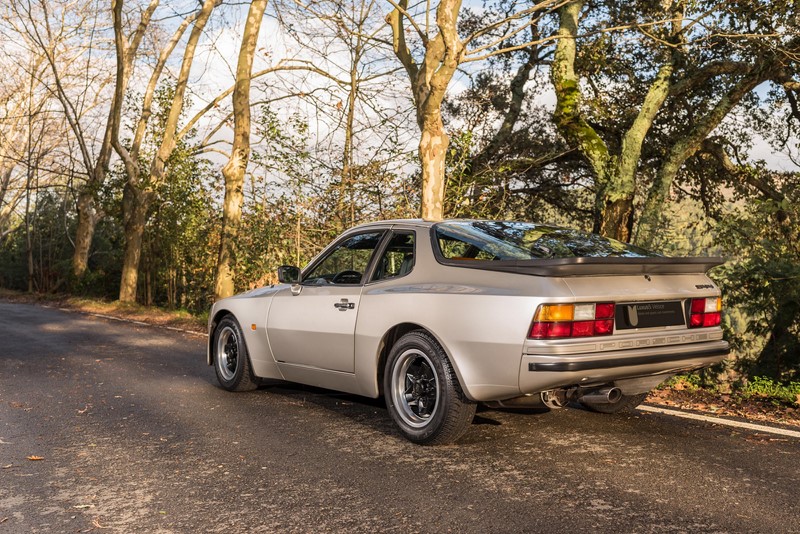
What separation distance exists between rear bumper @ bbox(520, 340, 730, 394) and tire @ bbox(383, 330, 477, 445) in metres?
0.53

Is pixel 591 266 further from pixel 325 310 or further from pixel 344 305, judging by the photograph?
pixel 325 310

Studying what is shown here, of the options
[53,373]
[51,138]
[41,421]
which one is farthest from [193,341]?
[51,138]

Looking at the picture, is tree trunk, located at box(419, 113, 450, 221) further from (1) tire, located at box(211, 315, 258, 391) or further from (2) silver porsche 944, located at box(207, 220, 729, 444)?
(2) silver porsche 944, located at box(207, 220, 729, 444)

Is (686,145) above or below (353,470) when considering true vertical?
above

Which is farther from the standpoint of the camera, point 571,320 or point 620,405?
point 620,405

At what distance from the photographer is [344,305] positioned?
626 centimetres

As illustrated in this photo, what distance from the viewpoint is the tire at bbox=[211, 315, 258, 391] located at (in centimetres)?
756

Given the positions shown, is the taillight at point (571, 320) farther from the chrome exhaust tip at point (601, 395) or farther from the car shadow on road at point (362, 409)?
the car shadow on road at point (362, 409)

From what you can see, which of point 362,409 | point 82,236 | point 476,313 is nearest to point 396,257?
point 476,313

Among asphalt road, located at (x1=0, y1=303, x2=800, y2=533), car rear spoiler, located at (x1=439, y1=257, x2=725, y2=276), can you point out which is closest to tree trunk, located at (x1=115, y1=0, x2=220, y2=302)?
asphalt road, located at (x1=0, y1=303, x2=800, y2=533)

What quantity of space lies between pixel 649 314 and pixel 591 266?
627 mm

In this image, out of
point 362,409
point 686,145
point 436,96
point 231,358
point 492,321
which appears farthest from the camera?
point 686,145

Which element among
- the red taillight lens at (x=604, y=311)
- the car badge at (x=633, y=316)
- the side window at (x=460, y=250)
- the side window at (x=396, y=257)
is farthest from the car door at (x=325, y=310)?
the car badge at (x=633, y=316)

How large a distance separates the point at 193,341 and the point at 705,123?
38.8 ft
